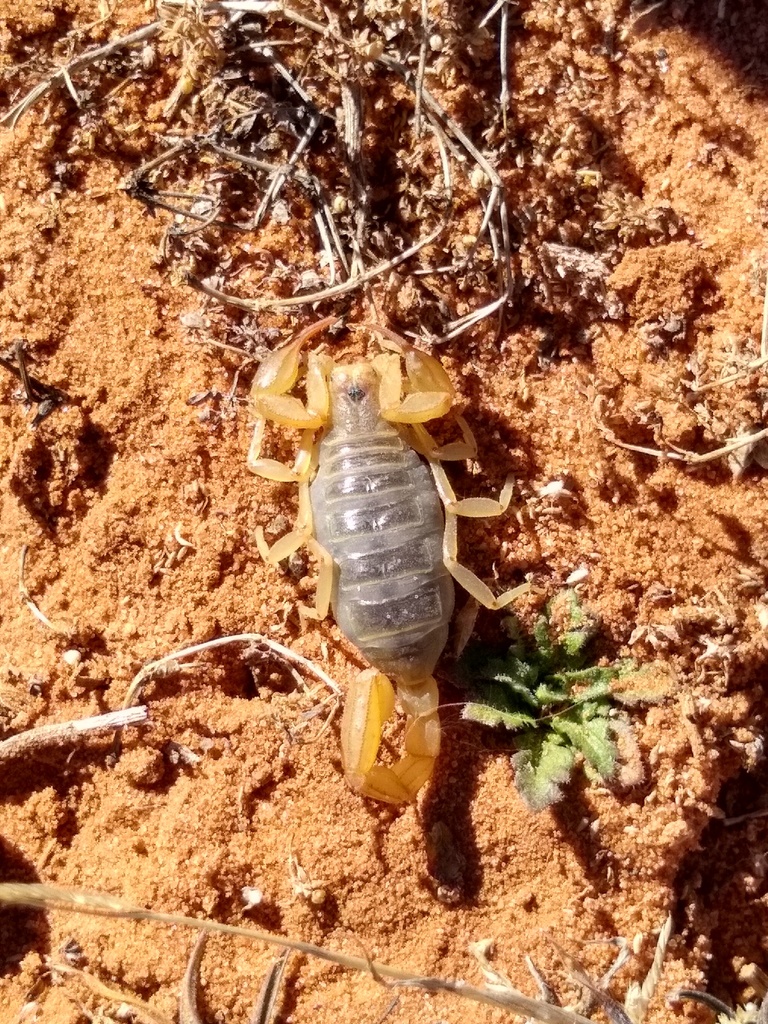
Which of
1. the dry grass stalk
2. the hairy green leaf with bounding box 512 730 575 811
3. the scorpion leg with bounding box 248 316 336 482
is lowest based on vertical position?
the hairy green leaf with bounding box 512 730 575 811

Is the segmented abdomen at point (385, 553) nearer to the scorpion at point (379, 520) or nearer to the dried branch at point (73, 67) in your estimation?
the scorpion at point (379, 520)

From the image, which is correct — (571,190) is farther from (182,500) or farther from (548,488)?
(182,500)

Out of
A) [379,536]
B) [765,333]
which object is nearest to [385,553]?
[379,536]

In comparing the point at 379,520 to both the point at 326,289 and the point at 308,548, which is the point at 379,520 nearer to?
the point at 308,548

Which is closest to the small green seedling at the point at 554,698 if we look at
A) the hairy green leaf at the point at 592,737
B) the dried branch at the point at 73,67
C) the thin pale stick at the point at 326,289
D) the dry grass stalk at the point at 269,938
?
the hairy green leaf at the point at 592,737

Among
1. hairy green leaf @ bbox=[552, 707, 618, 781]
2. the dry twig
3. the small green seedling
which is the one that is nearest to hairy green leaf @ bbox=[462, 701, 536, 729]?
the small green seedling

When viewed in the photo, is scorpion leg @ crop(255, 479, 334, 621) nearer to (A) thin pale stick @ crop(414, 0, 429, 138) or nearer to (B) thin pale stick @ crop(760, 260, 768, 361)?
(A) thin pale stick @ crop(414, 0, 429, 138)

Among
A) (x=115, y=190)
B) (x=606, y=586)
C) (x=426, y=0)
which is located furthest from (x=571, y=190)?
(x=115, y=190)
